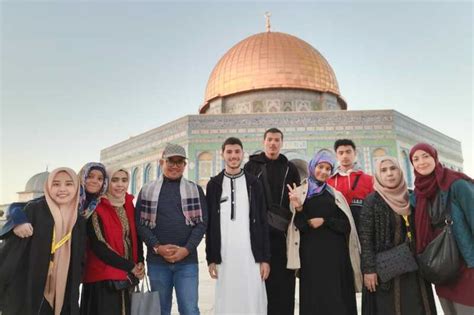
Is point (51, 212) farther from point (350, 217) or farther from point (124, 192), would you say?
point (350, 217)

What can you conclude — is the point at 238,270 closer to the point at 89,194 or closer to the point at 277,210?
the point at 277,210

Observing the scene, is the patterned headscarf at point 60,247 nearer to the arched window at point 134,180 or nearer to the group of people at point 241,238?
the group of people at point 241,238

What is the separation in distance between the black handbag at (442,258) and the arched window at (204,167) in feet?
35.4

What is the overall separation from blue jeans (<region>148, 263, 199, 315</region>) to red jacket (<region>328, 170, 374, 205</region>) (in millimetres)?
1211

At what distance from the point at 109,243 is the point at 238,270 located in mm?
787

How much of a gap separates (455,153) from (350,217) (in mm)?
16974

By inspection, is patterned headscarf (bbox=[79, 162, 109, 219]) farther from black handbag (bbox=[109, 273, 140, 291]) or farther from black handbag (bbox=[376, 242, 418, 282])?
black handbag (bbox=[376, 242, 418, 282])

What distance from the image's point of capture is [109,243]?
6.57 ft

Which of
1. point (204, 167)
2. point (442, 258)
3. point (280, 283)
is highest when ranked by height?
point (204, 167)

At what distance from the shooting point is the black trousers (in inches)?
92.0

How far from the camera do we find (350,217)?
7.44ft

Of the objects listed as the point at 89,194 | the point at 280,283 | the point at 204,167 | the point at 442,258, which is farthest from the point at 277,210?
the point at 204,167

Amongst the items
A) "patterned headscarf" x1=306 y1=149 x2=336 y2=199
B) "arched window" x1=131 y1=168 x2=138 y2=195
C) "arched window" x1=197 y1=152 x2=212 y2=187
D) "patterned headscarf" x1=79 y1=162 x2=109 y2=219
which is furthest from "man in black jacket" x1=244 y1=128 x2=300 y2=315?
"arched window" x1=131 y1=168 x2=138 y2=195

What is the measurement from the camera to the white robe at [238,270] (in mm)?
2150
